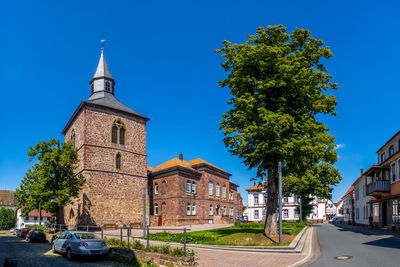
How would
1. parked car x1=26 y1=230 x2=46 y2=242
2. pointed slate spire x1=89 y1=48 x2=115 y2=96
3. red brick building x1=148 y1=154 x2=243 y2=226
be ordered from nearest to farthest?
1. parked car x1=26 y1=230 x2=46 y2=242
2. red brick building x1=148 y1=154 x2=243 y2=226
3. pointed slate spire x1=89 y1=48 x2=115 y2=96

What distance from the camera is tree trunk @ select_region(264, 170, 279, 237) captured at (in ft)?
61.9

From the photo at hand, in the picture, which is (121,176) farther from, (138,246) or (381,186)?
(381,186)

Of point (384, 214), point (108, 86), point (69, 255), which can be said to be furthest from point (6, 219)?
point (384, 214)

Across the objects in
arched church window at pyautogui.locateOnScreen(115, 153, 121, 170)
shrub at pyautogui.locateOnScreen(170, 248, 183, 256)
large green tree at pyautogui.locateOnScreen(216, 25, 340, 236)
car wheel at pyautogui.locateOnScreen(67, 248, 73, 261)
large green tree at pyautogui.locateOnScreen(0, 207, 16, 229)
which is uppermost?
large green tree at pyautogui.locateOnScreen(216, 25, 340, 236)

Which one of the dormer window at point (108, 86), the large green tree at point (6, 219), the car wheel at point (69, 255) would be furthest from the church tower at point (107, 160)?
the large green tree at point (6, 219)

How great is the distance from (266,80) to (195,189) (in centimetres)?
3572

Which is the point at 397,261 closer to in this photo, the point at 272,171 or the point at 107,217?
the point at 272,171

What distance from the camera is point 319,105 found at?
63.7ft

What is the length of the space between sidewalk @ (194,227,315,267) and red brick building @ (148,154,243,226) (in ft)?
96.3

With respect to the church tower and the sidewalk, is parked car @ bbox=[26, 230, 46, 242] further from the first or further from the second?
the sidewalk

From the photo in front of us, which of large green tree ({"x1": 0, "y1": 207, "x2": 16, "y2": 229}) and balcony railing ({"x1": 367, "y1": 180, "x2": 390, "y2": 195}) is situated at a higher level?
balcony railing ({"x1": 367, "y1": 180, "x2": 390, "y2": 195})

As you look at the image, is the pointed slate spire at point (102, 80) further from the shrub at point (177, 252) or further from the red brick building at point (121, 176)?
the shrub at point (177, 252)

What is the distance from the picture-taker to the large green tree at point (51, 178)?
3350cm

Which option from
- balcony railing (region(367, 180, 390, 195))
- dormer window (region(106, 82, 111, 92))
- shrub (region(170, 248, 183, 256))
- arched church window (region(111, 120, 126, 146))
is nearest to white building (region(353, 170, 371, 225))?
balcony railing (region(367, 180, 390, 195))
